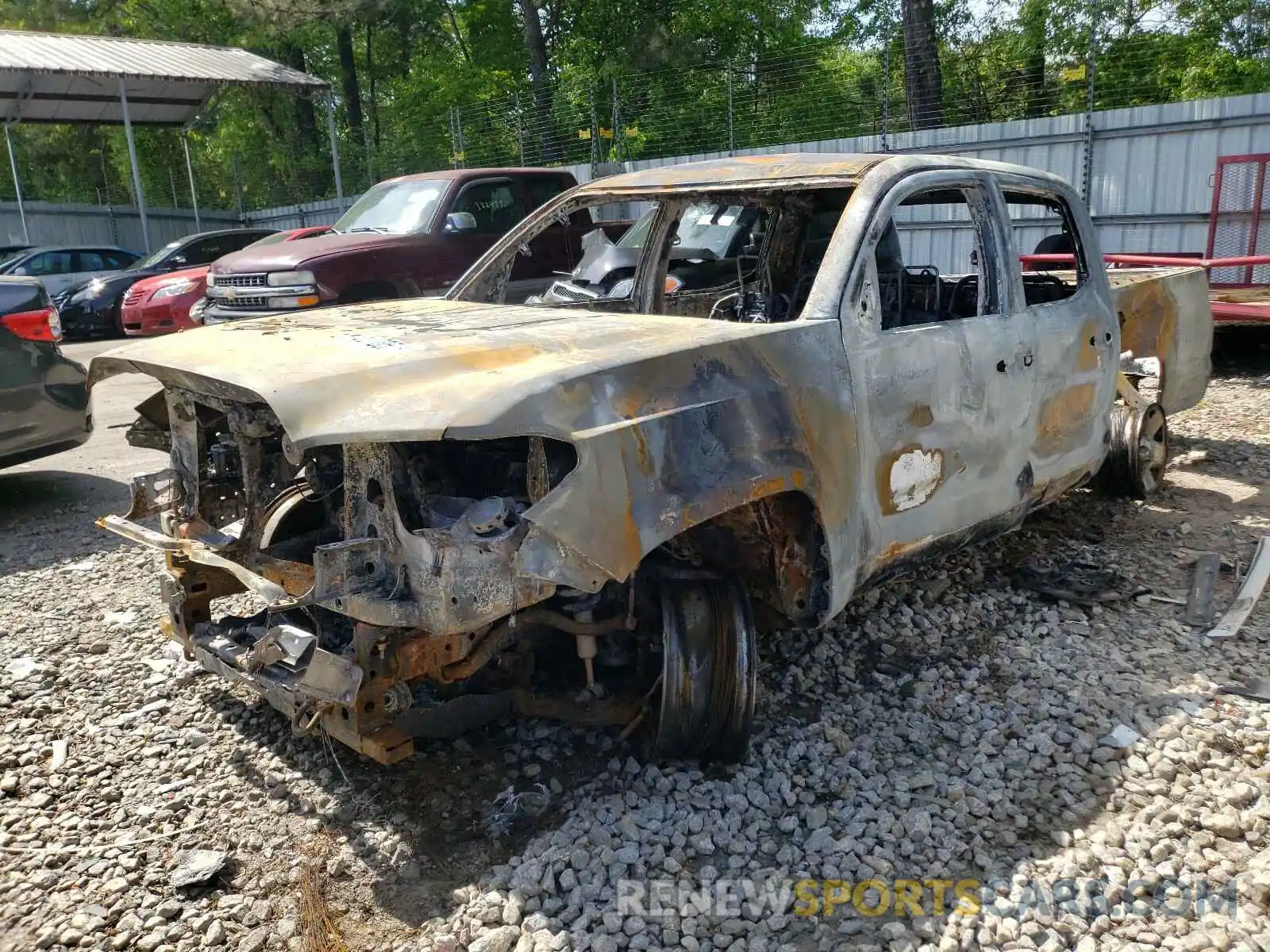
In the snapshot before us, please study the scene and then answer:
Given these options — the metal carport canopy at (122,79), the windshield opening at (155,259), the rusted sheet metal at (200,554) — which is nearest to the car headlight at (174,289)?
the windshield opening at (155,259)

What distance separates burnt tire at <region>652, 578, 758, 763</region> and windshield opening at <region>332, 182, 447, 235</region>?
298 inches

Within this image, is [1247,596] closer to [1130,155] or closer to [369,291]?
[369,291]

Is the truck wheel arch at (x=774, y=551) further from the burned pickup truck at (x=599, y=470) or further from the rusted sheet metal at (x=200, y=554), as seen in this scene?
the rusted sheet metal at (x=200, y=554)

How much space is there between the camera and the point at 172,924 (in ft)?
8.90

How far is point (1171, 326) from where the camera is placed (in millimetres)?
6098

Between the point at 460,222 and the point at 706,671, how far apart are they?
25.6 feet

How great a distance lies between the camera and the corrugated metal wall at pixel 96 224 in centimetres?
2516

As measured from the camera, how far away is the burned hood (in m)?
2.62

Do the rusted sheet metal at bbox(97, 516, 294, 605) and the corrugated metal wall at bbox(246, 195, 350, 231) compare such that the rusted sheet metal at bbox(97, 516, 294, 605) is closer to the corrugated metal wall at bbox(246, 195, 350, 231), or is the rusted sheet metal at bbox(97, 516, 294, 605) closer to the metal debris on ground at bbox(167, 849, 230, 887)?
the metal debris on ground at bbox(167, 849, 230, 887)

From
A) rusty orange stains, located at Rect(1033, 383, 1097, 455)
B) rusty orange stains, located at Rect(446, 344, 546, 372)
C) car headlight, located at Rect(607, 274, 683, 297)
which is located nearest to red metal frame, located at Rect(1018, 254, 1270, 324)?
rusty orange stains, located at Rect(1033, 383, 1097, 455)

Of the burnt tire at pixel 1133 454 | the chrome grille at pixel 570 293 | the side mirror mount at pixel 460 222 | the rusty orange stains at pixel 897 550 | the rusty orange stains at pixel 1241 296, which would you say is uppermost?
the side mirror mount at pixel 460 222

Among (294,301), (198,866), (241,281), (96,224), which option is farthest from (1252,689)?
(96,224)

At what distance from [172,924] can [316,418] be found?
137cm

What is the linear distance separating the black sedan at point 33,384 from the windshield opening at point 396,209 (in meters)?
4.15
